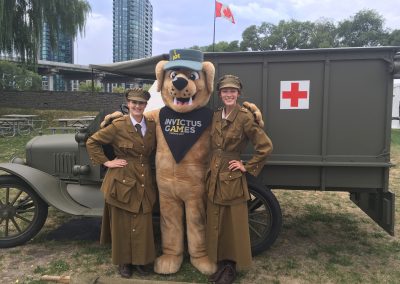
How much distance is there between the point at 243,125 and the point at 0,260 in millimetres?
2778

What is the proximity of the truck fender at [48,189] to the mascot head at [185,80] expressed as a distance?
1.57m

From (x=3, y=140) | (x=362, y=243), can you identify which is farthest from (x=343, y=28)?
(x=362, y=243)

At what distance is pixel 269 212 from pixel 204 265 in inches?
33.4

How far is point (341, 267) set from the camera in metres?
4.04

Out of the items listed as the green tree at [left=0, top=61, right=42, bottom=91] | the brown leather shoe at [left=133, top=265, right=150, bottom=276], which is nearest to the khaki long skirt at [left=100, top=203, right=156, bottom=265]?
the brown leather shoe at [left=133, top=265, right=150, bottom=276]

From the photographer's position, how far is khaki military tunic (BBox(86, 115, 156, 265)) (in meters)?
3.65

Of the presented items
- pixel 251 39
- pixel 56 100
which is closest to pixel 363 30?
pixel 251 39

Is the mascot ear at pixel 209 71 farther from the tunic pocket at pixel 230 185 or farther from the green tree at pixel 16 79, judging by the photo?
the green tree at pixel 16 79

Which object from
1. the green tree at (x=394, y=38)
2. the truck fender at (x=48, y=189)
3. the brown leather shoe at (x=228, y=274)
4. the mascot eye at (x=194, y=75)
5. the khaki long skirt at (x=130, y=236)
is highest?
the green tree at (x=394, y=38)

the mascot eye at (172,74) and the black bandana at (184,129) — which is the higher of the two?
the mascot eye at (172,74)

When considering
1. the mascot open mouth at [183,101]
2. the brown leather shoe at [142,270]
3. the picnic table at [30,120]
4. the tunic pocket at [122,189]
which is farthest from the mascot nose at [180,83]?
the picnic table at [30,120]

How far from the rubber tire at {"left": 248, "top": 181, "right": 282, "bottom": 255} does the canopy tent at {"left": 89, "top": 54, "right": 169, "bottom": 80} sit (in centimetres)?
158

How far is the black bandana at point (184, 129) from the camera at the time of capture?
365cm

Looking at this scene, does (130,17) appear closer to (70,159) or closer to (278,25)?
(70,159)
